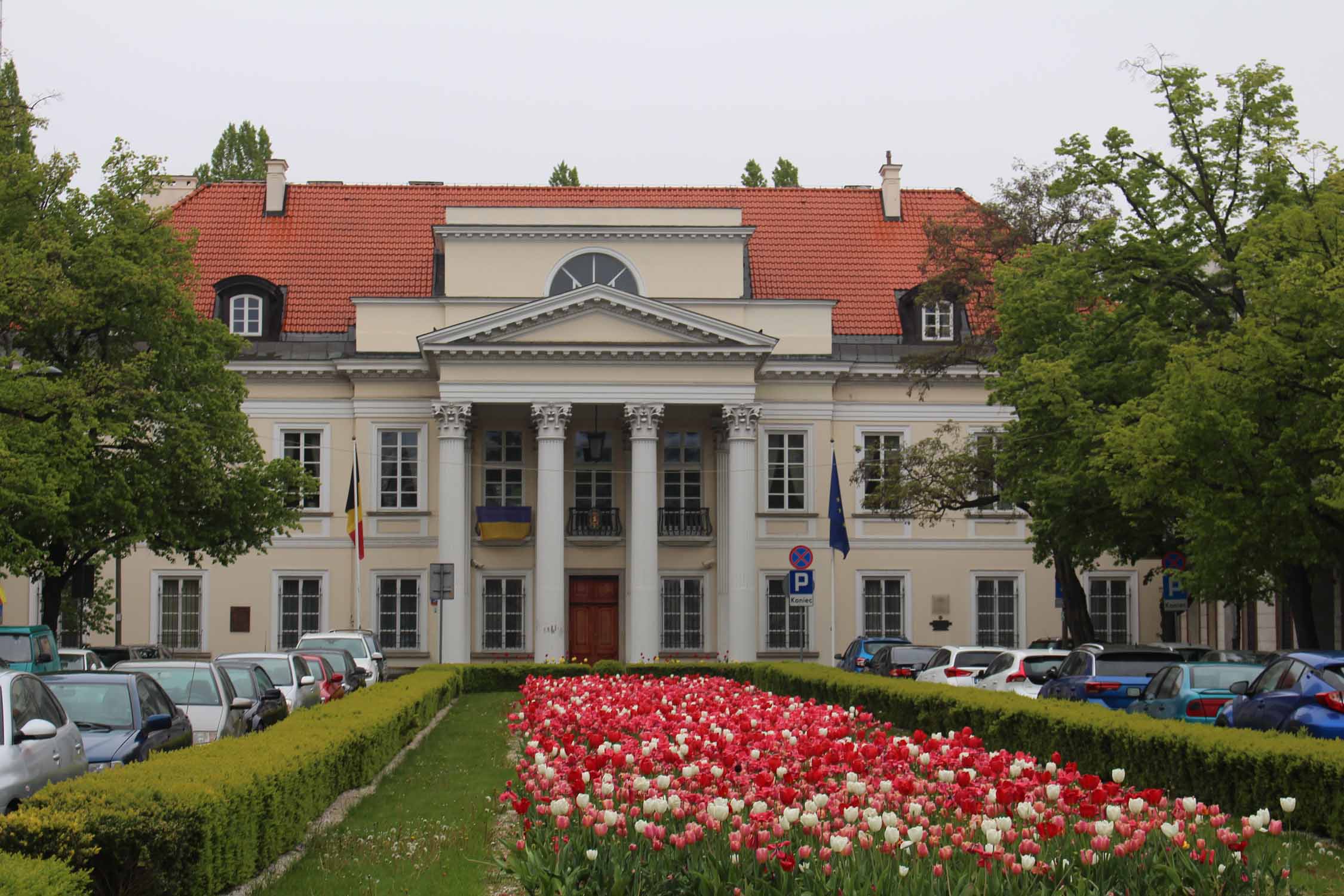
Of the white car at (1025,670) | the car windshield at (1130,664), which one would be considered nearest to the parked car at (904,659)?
the white car at (1025,670)

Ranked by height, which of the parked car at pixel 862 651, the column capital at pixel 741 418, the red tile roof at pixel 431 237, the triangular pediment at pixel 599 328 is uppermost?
the red tile roof at pixel 431 237

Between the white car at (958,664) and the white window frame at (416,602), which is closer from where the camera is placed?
the white car at (958,664)

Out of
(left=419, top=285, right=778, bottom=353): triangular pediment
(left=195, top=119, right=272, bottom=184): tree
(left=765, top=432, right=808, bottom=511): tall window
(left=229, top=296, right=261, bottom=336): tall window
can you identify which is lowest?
(left=765, top=432, right=808, bottom=511): tall window

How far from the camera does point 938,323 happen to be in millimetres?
54188

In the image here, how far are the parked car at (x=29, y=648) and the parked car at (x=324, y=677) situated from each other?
415cm

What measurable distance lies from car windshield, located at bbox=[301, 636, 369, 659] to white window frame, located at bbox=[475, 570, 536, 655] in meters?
11.4

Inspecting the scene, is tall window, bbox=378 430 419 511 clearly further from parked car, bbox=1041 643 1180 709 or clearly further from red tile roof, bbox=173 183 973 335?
parked car, bbox=1041 643 1180 709

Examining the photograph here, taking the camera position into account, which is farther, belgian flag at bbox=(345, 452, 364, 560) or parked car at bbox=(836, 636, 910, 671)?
belgian flag at bbox=(345, 452, 364, 560)

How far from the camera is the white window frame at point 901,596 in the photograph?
2080 inches

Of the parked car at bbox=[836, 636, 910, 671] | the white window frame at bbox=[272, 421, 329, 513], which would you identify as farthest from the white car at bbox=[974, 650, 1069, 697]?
the white window frame at bbox=[272, 421, 329, 513]

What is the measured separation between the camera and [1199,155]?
33.9 meters

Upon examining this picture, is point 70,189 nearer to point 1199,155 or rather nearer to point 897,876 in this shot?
point 1199,155

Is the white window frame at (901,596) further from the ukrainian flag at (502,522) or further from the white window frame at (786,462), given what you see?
the ukrainian flag at (502,522)

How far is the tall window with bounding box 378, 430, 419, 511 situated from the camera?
170ft
